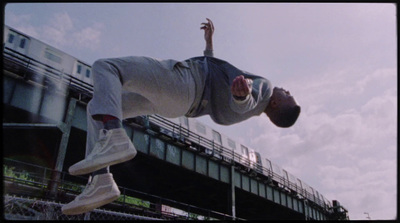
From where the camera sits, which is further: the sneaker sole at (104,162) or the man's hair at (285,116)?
the man's hair at (285,116)

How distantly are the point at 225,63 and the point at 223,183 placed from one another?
82.7ft

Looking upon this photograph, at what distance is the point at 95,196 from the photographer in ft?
7.73

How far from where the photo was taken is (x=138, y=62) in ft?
Result: 7.98

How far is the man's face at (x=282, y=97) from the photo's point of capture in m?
2.90

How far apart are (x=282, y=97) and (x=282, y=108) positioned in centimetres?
8

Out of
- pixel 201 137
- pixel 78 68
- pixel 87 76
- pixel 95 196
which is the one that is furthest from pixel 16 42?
→ pixel 95 196

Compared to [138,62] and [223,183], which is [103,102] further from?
[223,183]

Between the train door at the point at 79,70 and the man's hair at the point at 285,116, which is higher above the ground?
the train door at the point at 79,70

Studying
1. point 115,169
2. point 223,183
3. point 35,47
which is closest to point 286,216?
point 223,183

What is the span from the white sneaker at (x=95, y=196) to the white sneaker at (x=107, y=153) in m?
0.19

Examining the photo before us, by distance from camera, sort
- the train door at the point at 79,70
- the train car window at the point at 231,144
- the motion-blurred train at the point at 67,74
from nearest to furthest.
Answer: the motion-blurred train at the point at 67,74 < the train door at the point at 79,70 < the train car window at the point at 231,144

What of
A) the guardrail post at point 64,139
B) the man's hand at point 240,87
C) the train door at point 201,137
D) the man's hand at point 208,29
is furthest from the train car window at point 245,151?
the man's hand at point 240,87

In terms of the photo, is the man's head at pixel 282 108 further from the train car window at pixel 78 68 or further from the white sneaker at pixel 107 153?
the train car window at pixel 78 68

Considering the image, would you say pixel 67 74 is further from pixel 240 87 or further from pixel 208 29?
pixel 240 87
